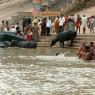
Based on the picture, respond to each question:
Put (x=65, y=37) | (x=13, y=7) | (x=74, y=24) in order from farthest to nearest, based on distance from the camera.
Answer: (x=13, y=7) → (x=74, y=24) → (x=65, y=37)

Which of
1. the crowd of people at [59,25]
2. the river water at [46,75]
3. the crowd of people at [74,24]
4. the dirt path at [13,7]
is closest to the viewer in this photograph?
the river water at [46,75]

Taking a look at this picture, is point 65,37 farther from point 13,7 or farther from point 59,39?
point 13,7

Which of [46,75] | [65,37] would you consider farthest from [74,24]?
[46,75]

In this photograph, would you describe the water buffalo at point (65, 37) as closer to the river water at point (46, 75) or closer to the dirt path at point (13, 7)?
the river water at point (46, 75)

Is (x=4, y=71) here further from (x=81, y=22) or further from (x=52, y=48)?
(x=81, y=22)

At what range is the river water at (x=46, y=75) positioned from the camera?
14648 mm

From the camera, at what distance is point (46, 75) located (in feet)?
57.9

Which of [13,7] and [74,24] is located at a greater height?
[13,7]

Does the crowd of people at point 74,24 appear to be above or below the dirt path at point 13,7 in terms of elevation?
below

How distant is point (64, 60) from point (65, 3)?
18.3 m

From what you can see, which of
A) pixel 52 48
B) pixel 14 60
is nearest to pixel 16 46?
pixel 52 48

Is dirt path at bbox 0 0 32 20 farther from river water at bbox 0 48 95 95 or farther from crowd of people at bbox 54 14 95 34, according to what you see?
river water at bbox 0 48 95 95

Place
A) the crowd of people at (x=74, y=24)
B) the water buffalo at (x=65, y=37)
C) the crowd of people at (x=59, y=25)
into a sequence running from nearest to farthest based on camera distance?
the water buffalo at (x=65, y=37) → the crowd of people at (x=74, y=24) → the crowd of people at (x=59, y=25)

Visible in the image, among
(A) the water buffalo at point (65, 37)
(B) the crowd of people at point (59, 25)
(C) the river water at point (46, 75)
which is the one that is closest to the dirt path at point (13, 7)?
(B) the crowd of people at point (59, 25)
